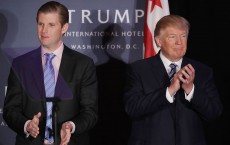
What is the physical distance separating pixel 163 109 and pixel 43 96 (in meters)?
0.73

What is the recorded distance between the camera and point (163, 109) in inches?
114

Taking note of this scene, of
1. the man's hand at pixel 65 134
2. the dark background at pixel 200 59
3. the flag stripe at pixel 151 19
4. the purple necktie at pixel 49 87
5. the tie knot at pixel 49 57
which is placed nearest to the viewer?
the man's hand at pixel 65 134

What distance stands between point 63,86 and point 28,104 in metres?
0.25

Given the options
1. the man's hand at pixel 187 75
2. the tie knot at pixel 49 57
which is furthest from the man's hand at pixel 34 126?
the man's hand at pixel 187 75

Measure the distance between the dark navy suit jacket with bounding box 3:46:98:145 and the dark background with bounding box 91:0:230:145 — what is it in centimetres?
126

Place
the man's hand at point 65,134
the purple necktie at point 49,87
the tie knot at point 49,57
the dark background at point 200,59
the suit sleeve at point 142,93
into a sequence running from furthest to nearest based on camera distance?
the dark background at point 200,59, the tie knot at point 49,57, the purple necktie at point 49,87, the suit sleeve at point 142,93, the man's hand at point 65,134

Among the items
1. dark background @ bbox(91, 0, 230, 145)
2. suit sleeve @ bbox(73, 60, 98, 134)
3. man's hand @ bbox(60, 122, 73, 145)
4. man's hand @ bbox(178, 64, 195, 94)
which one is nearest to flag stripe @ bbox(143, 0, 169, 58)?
dark background @ bbox(91, 0, 230, 145)

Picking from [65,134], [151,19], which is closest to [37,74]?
[65,134]

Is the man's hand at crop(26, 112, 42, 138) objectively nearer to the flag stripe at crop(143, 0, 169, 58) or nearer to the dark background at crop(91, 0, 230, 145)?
the flag stripe at crop(143, 0, 169, 58)

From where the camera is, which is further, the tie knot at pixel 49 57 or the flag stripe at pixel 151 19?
the flag stripe at pixel 151 19

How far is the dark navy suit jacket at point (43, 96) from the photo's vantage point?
9.88 feet

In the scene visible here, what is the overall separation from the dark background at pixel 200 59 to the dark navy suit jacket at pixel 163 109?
4.64 ft

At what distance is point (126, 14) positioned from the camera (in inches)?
169

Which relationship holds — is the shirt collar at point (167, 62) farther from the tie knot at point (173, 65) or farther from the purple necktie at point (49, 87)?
the purple necktie at point (49, 87)
